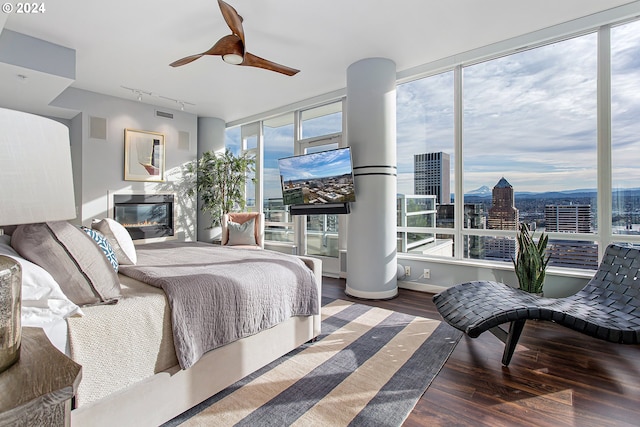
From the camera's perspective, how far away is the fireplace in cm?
518

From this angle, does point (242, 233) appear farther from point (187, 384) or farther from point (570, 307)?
point (570, 307)

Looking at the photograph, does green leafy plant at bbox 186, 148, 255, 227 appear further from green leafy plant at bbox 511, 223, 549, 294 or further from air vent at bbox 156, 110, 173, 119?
green leafy plant at bbox 511, 223, 549, 294

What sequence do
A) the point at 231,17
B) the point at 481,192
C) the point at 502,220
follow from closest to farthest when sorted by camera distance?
the point at 231,17 → the point at 502,220 → the point at 481,192

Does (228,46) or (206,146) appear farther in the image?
(206,146)

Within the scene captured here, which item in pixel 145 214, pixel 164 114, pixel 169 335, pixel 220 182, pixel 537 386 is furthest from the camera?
pixel 220 182

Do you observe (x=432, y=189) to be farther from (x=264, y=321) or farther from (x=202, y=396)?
(x=202, y=396)

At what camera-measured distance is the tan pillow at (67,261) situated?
4.33ft

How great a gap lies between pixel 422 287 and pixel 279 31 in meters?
3.20

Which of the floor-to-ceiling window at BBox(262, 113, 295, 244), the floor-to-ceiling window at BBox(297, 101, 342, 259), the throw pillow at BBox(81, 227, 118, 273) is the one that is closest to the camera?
the throw pillow at BBox(81, 227, 118, 273)

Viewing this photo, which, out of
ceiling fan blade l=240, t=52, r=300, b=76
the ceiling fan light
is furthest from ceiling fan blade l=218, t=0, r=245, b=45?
ceiling fan blade l=240, t=52, r=300, b=76

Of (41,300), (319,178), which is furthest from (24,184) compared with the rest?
(319,178)

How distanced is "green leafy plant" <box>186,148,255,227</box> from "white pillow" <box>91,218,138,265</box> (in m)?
3.60

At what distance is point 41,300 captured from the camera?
3.84 ft

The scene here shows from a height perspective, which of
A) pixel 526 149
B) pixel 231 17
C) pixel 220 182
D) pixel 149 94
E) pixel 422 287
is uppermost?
pixel 149 94
